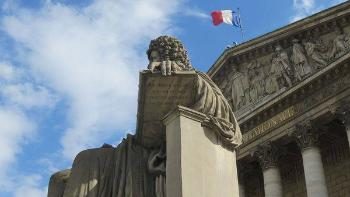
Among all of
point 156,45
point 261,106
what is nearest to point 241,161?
point 261,106

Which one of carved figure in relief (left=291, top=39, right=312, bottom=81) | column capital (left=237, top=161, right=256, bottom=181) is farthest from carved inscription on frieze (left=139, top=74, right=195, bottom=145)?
column capital (left=237, top=161, right=256, bottom=181)

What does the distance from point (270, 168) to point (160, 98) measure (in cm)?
1506

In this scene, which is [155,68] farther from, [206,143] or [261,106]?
[261,106]

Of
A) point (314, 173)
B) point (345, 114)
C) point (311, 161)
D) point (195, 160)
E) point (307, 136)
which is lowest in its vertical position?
point (195, 160)

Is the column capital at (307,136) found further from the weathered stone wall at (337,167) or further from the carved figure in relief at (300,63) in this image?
the carved figure in relief at (300,63)

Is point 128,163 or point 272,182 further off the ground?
point 272,182

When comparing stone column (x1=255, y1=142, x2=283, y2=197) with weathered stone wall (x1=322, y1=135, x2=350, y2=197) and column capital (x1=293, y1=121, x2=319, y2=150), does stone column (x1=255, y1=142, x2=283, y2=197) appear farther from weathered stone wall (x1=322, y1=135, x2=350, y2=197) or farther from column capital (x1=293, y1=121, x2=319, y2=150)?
weathered stone wall (x1=322, y1=135, x2=350, y2=197)

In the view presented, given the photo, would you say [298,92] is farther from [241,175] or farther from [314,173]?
[241,175]

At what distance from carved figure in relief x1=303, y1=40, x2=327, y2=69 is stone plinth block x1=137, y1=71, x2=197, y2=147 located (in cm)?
1478

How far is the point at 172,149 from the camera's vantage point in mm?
2955

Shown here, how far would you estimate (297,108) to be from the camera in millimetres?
17484

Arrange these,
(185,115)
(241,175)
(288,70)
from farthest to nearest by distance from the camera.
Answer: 1. (241,175)
2. (288,70)
3. (185,115)

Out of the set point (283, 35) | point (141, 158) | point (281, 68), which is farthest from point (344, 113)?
point (141, 158)

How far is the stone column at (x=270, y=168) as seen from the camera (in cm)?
1753
